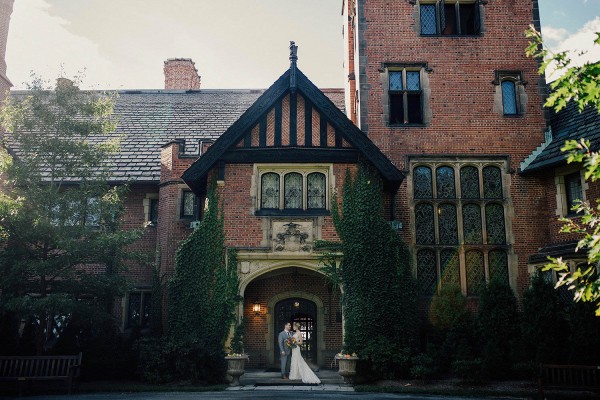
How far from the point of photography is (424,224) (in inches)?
617

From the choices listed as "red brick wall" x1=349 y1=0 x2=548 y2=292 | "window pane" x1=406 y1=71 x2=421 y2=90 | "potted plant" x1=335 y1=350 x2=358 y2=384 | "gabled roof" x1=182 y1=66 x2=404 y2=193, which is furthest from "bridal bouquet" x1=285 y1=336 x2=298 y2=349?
"window pane" x1=406 y1=71 x2=421 y2=90

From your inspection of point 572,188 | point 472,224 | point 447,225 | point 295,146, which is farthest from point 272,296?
point 572,188

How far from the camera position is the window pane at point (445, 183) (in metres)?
15.8

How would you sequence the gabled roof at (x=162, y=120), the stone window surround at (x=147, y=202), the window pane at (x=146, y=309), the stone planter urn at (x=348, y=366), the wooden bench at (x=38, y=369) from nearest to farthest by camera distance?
the wooden bench at (x=38, y=369) < the stone planter urn at (x=348, y=366) < the window pane at (x=146, y=309) < the stone window surround at (x=147, y=202) < the gabled roof at (x=162, y=120)

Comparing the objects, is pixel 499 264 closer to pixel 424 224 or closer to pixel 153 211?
pixel 424 224

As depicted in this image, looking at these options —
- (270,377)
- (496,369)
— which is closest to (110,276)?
(270,377)

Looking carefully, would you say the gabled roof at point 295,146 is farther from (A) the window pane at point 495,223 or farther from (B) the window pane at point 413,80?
(B) the window pane at point 413,80

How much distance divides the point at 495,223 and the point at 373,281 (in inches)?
175

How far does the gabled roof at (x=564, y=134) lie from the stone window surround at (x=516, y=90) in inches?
44.8

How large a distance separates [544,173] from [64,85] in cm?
1365

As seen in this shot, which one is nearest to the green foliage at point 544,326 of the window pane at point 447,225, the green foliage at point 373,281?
the green foliage at point 373,281

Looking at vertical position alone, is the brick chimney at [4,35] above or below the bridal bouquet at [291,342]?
above

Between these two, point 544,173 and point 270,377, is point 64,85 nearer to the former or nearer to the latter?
point 270,377

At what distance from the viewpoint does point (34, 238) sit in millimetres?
12992
